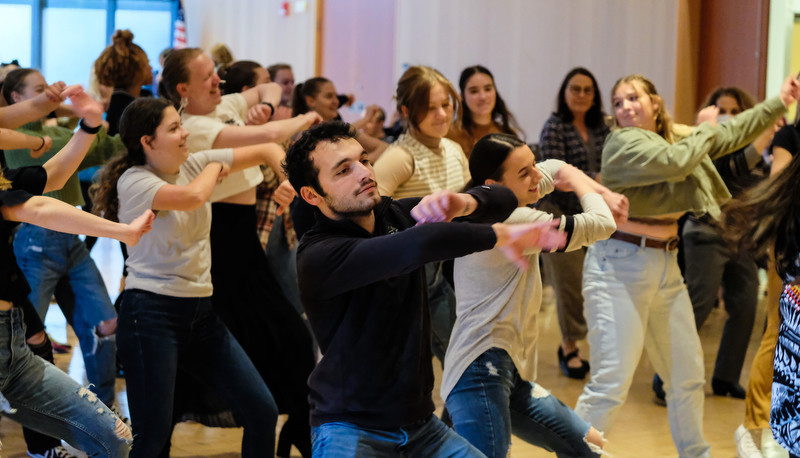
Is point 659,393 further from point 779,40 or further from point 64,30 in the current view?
point 64,30

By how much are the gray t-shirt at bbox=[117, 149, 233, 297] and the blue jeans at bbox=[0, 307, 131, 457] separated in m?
0.49

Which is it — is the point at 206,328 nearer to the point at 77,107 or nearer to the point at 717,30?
the point at 77,107

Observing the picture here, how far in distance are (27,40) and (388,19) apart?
25.4 feet

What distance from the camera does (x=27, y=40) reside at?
14.3 meters

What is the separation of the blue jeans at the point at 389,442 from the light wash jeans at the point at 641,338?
1.40 meters

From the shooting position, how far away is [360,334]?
2.16m

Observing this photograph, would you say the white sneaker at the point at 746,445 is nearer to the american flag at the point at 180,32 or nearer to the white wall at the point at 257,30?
the white wall at the point at 257,30

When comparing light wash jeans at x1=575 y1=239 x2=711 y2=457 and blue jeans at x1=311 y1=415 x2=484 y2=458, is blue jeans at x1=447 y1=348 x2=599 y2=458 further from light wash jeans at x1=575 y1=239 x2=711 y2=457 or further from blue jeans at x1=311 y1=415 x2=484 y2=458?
light wash jeans at x1=575 y1=239 x2=711 y2=457

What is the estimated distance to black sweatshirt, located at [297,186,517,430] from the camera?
6.88 feet

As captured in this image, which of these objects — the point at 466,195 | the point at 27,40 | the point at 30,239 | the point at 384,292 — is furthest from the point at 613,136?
the point at 27,40

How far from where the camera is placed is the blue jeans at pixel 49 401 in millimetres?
2639

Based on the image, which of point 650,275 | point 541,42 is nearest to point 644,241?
point 650,275

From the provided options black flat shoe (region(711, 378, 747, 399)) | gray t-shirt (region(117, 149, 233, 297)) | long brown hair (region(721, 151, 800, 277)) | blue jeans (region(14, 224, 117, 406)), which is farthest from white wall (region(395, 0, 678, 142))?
long brown hair (region(721, 151, 800, 277))

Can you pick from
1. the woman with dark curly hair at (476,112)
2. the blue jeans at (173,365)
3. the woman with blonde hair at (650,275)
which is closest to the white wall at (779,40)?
the woman with dark curly hair at (476,112)
